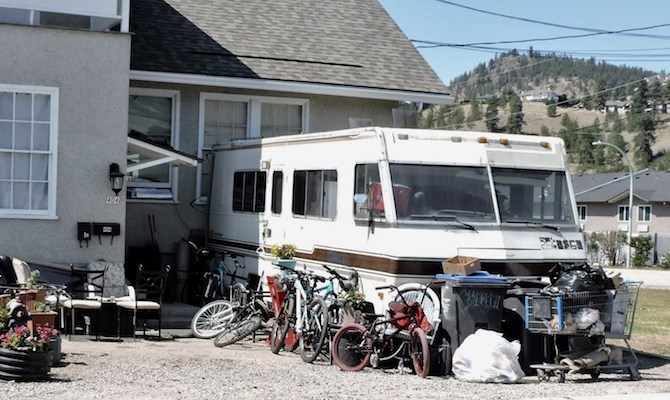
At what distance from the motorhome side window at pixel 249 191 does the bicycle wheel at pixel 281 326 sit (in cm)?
345

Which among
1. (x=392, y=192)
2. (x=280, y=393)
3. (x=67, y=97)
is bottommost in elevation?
(x=280, y=393)

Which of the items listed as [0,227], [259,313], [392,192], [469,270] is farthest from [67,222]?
[469,270]

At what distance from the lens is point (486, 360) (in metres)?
11.6

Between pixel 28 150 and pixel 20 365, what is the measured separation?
5.68 m

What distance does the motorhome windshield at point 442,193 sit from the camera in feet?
43.6

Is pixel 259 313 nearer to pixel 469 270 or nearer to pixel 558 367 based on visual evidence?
pixel 469 270

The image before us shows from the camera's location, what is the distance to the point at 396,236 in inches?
509

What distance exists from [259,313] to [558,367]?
4406 mm

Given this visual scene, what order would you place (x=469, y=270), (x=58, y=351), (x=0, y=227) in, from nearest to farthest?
(x=58, y=351)
(x=469, y=270)
(x=0, y=227)

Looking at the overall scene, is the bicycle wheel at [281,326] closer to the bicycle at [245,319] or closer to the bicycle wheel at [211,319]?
the bicycle at [245,319]

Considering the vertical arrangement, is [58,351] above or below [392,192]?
below

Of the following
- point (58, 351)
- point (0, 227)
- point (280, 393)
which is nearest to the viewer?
point (280, 393)

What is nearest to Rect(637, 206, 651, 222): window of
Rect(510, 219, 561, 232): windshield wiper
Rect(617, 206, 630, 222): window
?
Rect(617, 206, 630, 222): window

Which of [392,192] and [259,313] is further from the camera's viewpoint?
[259,313]
